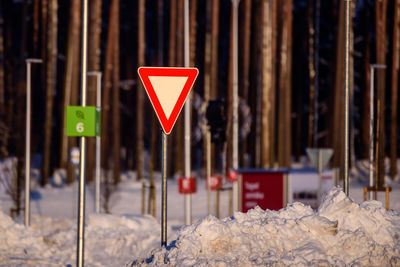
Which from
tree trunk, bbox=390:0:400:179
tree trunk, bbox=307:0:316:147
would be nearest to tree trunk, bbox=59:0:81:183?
tree trunk, bbox=307:0:316:147

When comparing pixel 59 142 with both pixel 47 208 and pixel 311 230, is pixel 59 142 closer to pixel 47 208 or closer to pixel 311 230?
pixel 47 208

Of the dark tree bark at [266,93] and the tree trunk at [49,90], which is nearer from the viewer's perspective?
the tree trunk at [49,90]

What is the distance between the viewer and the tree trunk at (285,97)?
3988 cm

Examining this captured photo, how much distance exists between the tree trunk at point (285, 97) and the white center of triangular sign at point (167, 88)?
103 feet

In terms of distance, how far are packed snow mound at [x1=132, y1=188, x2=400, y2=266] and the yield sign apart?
58.8 inches

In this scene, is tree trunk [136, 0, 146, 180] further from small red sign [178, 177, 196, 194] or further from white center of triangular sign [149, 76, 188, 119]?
white center of triangular sign [149, 76, 188, 119]

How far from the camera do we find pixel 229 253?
8.76 m

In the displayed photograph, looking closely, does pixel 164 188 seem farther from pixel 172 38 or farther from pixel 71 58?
pixel 172 38

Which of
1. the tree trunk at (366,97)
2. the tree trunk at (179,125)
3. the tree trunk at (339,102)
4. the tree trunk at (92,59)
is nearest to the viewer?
the tree trunk at (339,102)

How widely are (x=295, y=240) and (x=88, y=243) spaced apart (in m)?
8.31

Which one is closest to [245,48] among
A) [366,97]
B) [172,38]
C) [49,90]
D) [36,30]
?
[172,38]

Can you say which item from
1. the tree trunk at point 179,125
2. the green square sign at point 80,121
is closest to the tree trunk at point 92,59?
the tree trunk at point 179,125

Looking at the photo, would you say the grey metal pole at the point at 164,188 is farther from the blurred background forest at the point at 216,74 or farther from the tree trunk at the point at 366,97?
the tree trunk at the point at 366,97

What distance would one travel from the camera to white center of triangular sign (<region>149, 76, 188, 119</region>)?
8672 mm
